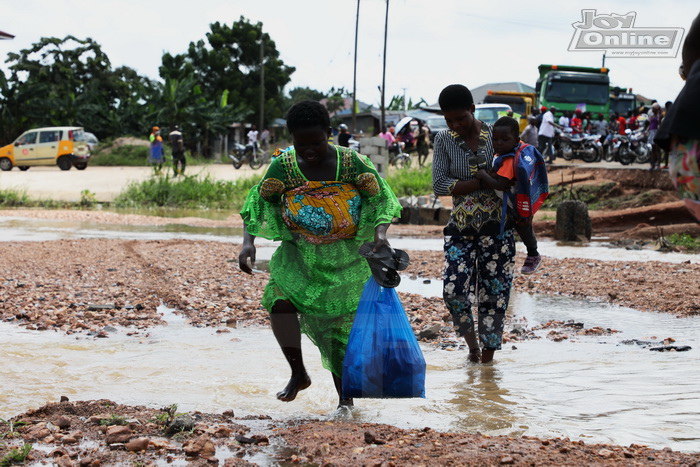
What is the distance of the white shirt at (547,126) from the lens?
23.6 metres

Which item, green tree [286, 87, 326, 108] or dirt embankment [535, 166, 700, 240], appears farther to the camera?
green tree [286, 87, 326, 108]

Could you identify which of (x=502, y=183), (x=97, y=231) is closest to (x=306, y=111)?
(x=502, y=183)

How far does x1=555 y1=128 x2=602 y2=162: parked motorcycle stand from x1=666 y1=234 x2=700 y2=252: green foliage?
1167 cm

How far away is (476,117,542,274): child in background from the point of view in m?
5.02

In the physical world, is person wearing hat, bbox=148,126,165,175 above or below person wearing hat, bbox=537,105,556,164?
below

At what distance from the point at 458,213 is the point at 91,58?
43582 mm

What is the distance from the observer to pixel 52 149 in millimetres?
34031

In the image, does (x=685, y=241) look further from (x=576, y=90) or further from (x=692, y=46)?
(x=576, y=90)

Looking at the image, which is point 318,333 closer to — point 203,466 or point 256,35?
point 203,466

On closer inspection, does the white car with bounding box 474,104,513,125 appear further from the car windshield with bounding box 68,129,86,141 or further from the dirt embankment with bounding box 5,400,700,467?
the dirt embankment with bounding box 5,400,700,467

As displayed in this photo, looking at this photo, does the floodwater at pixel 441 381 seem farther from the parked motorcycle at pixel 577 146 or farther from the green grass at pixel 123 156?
the green grass at pixel 123 156

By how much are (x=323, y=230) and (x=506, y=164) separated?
143 cm

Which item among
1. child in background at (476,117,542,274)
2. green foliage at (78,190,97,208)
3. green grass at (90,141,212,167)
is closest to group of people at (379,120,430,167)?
green grass at (90,141,212,167)

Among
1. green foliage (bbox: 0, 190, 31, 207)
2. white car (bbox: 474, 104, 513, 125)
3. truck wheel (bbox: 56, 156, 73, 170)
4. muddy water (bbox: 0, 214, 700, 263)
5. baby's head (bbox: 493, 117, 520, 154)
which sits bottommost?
muddy water (bbox: 0, 214, 700, 263)
